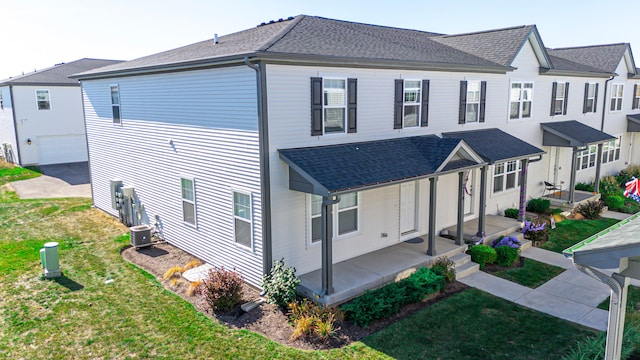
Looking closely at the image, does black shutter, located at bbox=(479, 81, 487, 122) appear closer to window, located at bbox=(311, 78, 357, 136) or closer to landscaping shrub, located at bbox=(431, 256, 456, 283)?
window, located at bbox=(311, 78, 357, 136)

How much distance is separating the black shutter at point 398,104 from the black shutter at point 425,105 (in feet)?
3.24

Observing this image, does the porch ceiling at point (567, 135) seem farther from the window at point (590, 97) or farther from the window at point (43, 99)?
the window at point (43, 99)

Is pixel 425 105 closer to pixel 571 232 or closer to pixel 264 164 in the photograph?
pixel 264 164

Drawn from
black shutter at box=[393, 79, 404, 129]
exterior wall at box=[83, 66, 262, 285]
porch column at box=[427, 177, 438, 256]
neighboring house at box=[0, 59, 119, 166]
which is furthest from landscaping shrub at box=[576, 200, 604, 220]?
neighboring house at box=[0, 59, 119, 166]

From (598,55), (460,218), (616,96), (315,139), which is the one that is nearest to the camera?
(315,139)

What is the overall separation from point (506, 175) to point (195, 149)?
12.2 m

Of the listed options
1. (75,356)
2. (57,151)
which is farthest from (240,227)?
(57,151)

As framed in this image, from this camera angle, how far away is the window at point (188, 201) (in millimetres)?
13297

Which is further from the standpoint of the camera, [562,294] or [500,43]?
[500,43]

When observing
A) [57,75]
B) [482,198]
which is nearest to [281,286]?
[482,198]

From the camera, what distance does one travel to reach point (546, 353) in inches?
348

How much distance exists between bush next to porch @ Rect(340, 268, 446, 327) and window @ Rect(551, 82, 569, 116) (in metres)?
12.8

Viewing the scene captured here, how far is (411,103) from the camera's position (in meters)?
13.8

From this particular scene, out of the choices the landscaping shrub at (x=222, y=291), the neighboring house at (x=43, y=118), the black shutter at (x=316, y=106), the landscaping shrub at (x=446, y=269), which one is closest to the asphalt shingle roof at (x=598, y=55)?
the landscaping shrub at (x=446, y=269)
